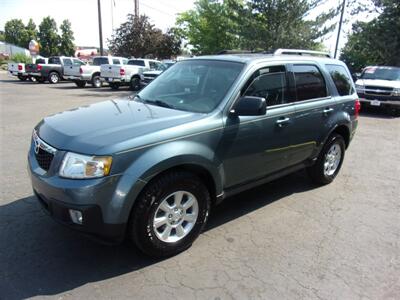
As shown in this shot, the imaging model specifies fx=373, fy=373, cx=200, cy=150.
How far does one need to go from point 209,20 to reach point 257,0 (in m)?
13.7

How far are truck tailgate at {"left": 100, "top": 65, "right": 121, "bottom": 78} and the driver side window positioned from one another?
17960 mm

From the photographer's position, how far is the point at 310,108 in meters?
4.78

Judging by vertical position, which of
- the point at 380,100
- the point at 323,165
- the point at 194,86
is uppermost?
the point at 194,86

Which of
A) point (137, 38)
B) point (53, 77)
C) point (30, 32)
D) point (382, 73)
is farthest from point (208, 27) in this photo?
point (30, 32)

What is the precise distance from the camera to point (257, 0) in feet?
63.4

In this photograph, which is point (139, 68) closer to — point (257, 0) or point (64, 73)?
point (64, 73)

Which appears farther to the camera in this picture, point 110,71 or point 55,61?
point 55,61

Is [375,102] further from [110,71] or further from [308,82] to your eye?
[110,71]

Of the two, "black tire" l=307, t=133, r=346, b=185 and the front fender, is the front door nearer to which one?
the front fender

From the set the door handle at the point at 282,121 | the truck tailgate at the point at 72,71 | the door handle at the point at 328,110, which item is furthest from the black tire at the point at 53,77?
the door handle at the point at 282,121

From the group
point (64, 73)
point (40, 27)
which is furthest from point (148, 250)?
point (40, 27)

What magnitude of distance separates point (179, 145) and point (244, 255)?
1259 millimetres

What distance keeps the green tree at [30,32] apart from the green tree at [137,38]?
76196mm

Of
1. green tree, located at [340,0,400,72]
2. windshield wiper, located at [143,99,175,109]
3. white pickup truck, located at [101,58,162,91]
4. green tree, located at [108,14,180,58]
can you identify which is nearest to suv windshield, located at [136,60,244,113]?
windshield wiper, located at [143,99,175,109]
